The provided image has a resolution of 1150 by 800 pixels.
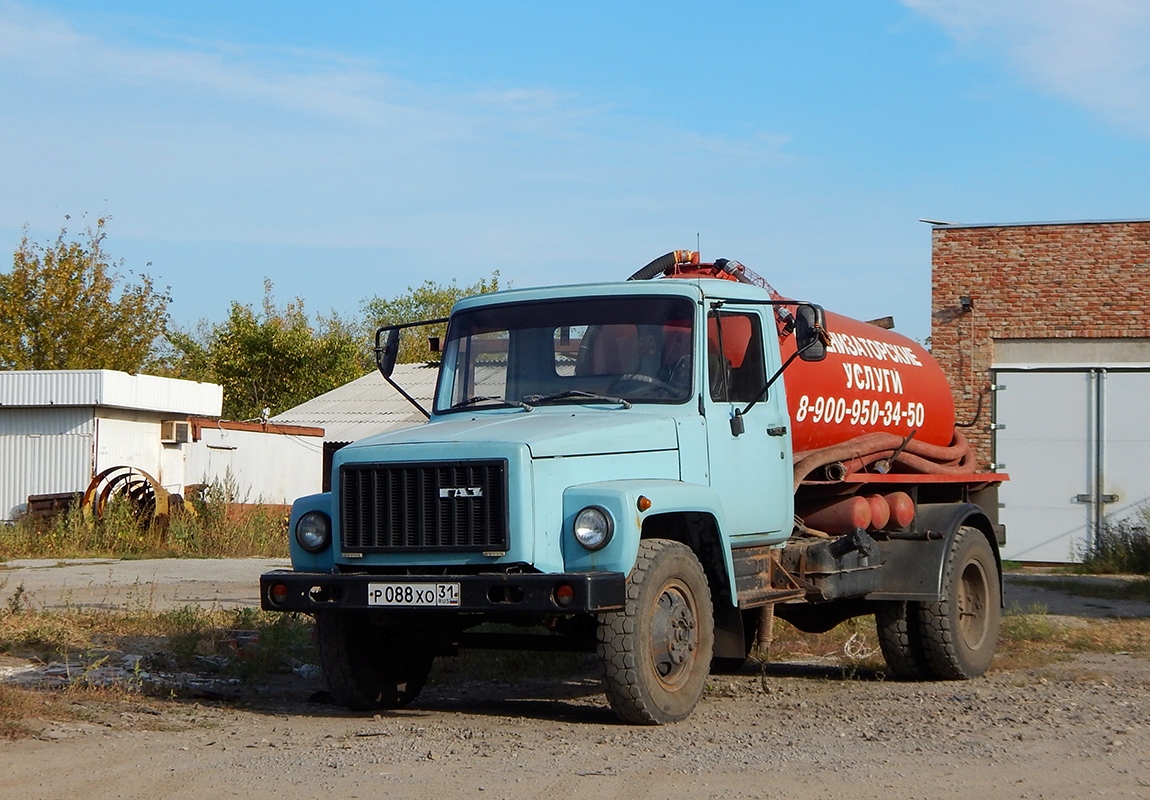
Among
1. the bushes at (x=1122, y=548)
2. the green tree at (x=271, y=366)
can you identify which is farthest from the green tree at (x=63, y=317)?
the bushes at (x=1122, y=548)

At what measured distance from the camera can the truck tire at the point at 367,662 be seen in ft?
26.2

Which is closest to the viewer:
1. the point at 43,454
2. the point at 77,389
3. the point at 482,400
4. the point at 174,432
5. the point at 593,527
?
the point at 593,527

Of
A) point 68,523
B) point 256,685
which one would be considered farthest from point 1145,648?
point 68,523

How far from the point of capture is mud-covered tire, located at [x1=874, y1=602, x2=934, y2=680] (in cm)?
993

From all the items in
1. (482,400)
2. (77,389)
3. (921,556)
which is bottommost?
(921,556)

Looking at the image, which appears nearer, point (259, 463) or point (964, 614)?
point (964, 614)

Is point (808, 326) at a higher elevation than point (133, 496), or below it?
higher

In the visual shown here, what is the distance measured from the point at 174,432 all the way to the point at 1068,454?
51.1 ft

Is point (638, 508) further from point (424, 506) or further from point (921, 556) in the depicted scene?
point (921, 556)

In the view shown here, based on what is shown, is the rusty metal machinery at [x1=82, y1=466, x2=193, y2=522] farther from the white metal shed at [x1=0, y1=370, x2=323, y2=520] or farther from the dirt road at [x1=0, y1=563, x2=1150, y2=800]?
the dirt road at [x1=0, y1=563, x2=1150, y2=800]

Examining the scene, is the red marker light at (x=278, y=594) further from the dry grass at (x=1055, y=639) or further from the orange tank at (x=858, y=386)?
the dry grass at (x=1055, y=639)

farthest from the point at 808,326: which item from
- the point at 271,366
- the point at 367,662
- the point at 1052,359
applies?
the point at 271,366

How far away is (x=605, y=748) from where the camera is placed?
674cm

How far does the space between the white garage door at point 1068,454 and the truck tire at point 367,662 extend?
1589 cm
